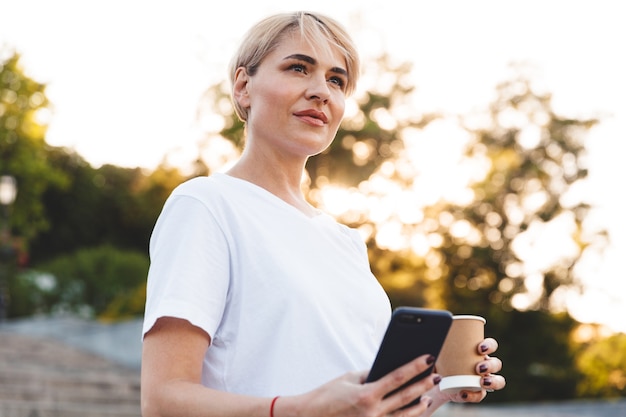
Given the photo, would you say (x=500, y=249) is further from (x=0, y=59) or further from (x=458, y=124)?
(x=0, y=59)

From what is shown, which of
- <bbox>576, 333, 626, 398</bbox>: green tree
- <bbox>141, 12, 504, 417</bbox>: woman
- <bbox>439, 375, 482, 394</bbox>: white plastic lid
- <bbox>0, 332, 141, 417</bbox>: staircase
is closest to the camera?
<bbox>141, 12, 504, 417</bbox>: woman

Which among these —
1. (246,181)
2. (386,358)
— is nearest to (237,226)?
(246,181)

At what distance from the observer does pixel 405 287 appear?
27266 mm

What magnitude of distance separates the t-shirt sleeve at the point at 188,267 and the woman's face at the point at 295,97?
30 centimetres

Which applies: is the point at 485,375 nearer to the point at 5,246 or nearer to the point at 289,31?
the point at 289,31

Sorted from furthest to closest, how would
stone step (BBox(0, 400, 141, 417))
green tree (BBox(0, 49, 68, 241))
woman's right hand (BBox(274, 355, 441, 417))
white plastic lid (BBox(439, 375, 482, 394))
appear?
green tree (BBox(0, 49, 68, 241)), stone step (BBox(0, 400, 141, 417)), white plastic lid (BBox(439, 375, 482, 394)), woman's right hand (BBox(274, 355, 441, 417))

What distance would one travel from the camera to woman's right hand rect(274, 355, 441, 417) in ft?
4.68

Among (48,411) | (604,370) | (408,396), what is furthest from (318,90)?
(604,370)

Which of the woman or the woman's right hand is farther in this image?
the woman

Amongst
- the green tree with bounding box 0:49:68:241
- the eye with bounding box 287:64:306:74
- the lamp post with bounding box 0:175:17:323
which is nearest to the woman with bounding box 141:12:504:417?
the eye with bounding box 287:64:306:74

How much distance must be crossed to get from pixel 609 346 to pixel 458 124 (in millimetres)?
9759

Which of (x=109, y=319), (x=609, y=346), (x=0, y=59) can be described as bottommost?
(x=609, y=346)

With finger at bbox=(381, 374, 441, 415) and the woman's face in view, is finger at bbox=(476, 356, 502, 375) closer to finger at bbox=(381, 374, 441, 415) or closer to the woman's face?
finger at bbox=(381, 374, 441, 415)

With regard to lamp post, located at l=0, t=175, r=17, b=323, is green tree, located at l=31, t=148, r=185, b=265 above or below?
above
